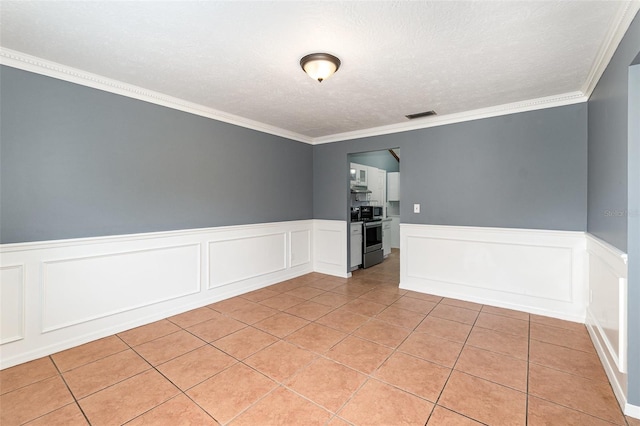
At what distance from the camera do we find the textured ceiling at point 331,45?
6.00 feet

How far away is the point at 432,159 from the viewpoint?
4.18 metres

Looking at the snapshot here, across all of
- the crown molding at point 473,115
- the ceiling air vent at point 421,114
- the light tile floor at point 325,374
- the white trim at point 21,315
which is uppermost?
the ceiling air vent at point 421,114

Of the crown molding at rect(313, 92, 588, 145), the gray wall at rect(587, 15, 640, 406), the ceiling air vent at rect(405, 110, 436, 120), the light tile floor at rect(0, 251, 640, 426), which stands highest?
the ceiling air vent at rect(405, 110, 436, 120)

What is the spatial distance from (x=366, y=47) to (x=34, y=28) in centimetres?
239

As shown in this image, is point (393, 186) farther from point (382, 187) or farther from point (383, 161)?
point (383, 161)

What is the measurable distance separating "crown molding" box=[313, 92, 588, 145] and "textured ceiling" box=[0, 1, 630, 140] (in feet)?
0.43

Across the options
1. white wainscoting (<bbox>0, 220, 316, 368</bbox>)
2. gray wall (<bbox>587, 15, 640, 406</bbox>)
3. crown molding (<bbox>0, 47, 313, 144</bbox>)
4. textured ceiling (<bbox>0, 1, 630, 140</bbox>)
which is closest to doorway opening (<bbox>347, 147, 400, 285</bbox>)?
white wainscoting (<bbox>0, 220, 316, 368</bbox>)

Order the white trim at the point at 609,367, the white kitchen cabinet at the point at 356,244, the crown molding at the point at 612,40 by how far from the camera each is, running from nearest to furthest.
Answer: the crown molding at the point at 612,40 < the white trim at the point at 609,367 < the white kitchen cabinet at the point at 356,244

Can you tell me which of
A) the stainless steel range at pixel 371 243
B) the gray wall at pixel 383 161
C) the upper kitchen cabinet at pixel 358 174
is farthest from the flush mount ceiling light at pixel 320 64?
the gray wall at pixel 383 161

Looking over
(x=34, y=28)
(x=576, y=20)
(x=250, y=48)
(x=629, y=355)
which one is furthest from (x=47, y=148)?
(x=629, y=355)

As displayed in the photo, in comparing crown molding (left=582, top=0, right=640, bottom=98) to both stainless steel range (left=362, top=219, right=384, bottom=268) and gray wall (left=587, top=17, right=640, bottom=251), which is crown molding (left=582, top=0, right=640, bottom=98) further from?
stainless steel range (left=362, top=219, right=384, bottom=268)

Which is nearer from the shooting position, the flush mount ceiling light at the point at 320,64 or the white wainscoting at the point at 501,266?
the flush mount ceiling light at the point at 320,64

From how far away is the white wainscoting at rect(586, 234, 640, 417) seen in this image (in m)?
1.90

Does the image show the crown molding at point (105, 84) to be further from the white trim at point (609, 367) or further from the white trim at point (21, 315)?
the white trim at point (609, 367)
